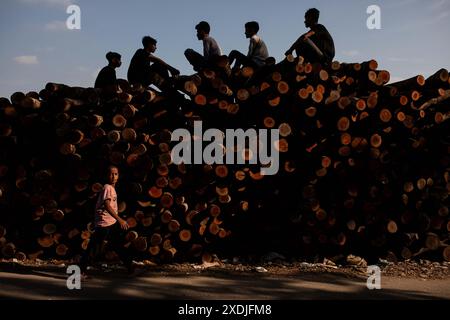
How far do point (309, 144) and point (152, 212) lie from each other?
2515 millimetres

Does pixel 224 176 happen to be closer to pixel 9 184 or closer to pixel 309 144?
pixel 309 144

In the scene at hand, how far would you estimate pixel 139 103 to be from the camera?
7102mm

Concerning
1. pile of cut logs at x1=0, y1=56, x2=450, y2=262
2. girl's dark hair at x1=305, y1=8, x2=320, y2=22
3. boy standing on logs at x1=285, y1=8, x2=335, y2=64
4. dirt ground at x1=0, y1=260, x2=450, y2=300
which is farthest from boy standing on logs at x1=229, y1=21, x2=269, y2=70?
dirt ground at x1=0, y1=260, x2=450, y2=300

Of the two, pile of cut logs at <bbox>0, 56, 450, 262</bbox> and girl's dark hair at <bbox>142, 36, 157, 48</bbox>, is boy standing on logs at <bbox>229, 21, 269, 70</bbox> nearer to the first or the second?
pile of cut logs at <bbox>0, 56, 450, 262</bbox>

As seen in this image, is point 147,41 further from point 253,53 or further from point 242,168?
point 242,168

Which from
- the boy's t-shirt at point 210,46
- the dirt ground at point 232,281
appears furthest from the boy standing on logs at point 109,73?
the dirt ground at point 232,281

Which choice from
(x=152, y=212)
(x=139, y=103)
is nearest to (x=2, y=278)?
(x=152, y=212)

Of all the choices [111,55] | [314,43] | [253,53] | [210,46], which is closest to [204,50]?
[210,46]

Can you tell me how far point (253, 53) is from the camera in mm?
7680

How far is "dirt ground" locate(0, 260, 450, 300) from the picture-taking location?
17.9 feet

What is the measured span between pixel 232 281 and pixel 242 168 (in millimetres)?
1737

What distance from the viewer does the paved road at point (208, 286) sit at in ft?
17.8

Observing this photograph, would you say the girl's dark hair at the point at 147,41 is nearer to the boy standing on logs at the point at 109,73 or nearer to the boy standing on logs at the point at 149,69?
the boy standing on logs at the point at 149,69
